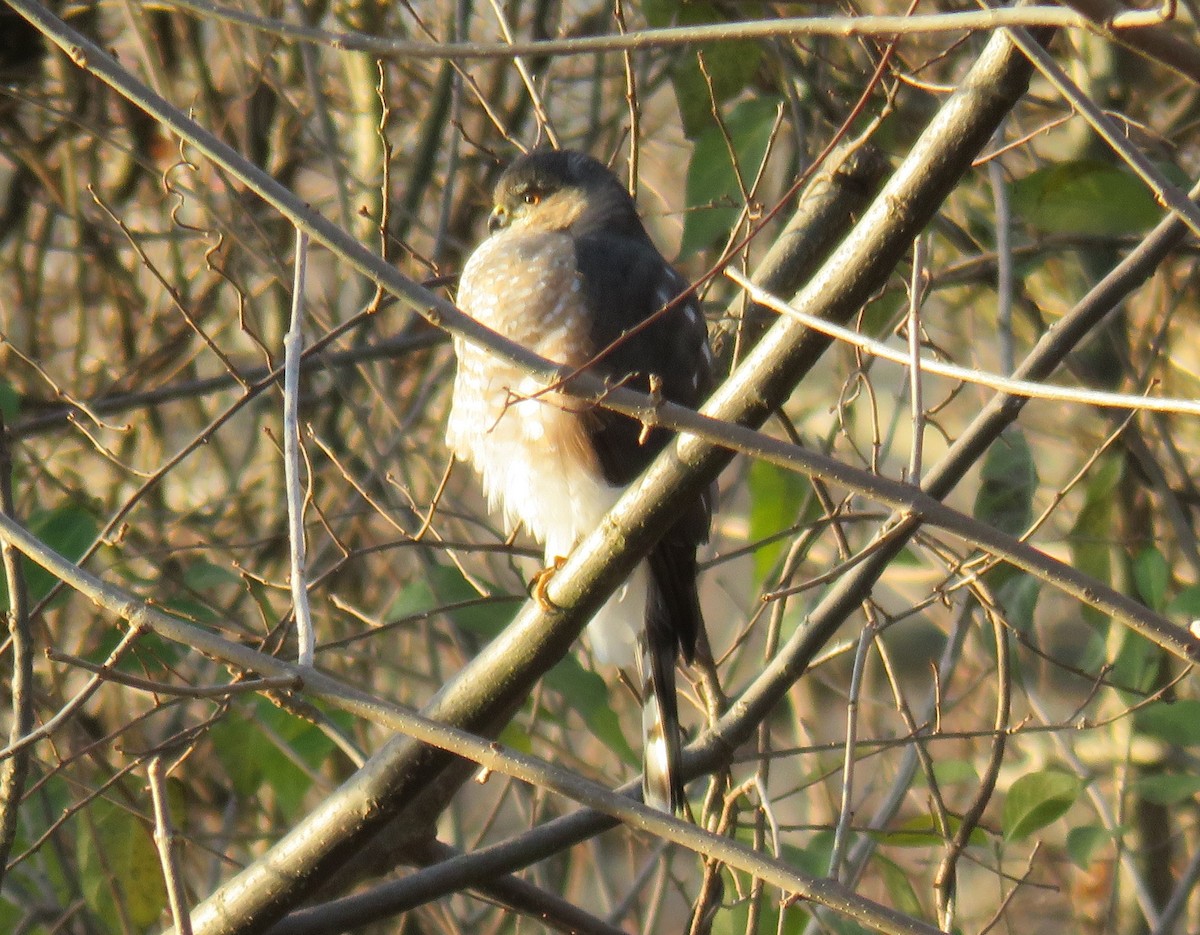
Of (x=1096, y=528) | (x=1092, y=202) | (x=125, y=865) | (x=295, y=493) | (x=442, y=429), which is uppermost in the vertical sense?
(x=1092, y=202)

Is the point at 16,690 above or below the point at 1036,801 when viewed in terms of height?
below

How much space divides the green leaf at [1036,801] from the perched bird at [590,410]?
72 cm

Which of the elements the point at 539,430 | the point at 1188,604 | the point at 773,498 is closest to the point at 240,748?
the point at 539,430

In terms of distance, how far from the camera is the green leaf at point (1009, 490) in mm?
3147

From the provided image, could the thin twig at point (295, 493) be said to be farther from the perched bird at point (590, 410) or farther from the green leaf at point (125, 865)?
the green leaf at point (125, 865)

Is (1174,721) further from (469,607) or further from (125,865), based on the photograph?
(125,865)

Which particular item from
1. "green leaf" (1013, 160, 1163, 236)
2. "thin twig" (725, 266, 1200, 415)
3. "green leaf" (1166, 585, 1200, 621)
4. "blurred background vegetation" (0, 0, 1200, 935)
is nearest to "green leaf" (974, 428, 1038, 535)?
"blurred background vegetation" (0, 0, 1200, 935)

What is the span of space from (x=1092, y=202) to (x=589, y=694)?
158 centimetres

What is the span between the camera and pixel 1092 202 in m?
3.39

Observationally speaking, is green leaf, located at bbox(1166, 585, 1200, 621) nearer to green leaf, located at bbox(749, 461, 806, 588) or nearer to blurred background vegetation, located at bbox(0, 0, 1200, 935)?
blurred background vegetation, located at bbox(0, 0, 1200, 935)

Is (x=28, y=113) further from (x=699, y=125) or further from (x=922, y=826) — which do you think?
(x=922, y=826)

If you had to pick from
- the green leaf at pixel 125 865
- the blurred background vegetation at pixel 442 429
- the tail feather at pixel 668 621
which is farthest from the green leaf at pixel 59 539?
the tail feather at pixel 668 621

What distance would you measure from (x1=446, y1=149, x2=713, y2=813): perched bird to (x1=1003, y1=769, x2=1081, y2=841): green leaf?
0.72m

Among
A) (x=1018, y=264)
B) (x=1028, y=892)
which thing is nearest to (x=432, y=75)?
(x=1018, y=264)
